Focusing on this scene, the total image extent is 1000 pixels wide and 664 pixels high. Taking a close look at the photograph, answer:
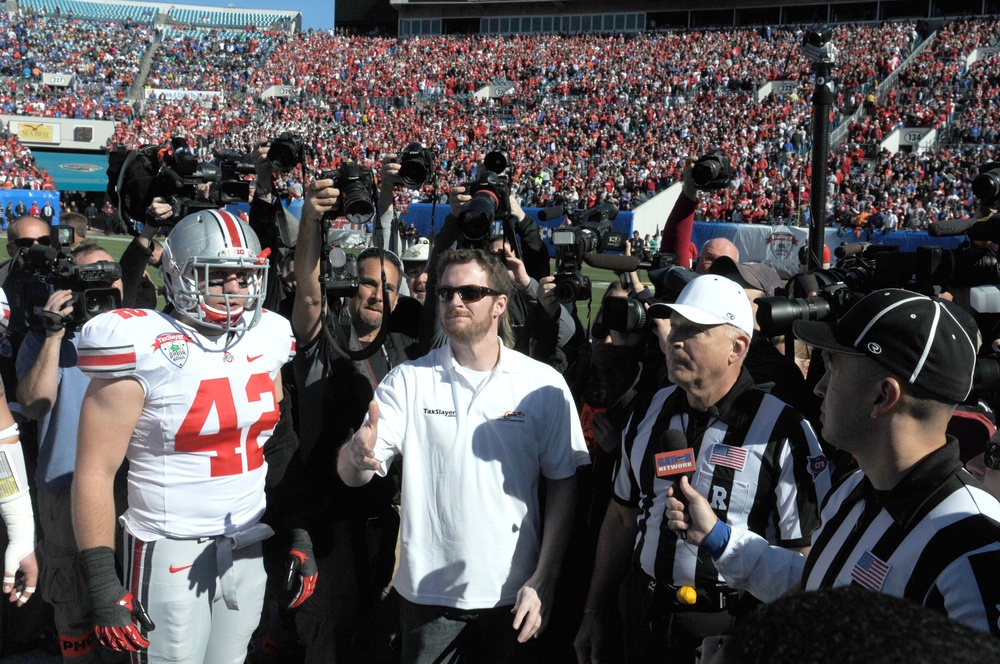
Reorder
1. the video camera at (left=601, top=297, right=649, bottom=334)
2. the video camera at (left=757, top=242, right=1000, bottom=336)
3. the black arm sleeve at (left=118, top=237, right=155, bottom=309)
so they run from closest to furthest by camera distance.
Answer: the video camera at (left=757, top=242, right=1000, bottom=336) → the video camera at (left=601, top=297, right=649, bottom=334) → the black arm sleeve at (left=118, top=237, right=155, bottom=309)

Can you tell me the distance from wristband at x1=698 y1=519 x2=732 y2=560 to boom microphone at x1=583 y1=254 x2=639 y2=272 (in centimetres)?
182

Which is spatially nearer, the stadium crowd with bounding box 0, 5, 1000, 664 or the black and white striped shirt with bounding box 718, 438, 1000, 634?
the black and white striped shirt with bounding box 718, 438, 1000, 634

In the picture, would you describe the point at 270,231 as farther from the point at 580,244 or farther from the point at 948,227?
the point at 948,227

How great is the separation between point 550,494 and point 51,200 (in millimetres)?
34866

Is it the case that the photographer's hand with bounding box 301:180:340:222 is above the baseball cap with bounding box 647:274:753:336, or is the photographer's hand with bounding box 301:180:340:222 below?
above

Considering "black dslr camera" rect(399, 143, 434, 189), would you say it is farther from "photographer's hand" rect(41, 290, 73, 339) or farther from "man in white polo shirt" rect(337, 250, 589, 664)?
"photographer's hand" rect(41, 290, 73, 339)

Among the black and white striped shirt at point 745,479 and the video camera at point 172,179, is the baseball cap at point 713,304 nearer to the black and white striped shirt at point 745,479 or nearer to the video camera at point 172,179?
the black and white striped shirt at point 745,479

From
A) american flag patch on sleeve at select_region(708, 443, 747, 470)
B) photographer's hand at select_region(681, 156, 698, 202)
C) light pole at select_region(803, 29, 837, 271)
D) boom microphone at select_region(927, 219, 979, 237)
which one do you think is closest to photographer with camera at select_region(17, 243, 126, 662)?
american flag patch on sleeve at select_region(708, 443, 747, 470)

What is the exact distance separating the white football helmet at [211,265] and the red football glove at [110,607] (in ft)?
2.45

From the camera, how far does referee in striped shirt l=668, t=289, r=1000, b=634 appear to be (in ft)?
5.17

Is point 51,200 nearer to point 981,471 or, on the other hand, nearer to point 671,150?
point 671,150

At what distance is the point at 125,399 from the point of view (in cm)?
246

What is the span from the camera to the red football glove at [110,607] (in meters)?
2.37

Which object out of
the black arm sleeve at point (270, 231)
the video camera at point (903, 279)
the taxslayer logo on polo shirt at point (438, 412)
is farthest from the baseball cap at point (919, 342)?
the black arm sleeve at point (270, 231)
